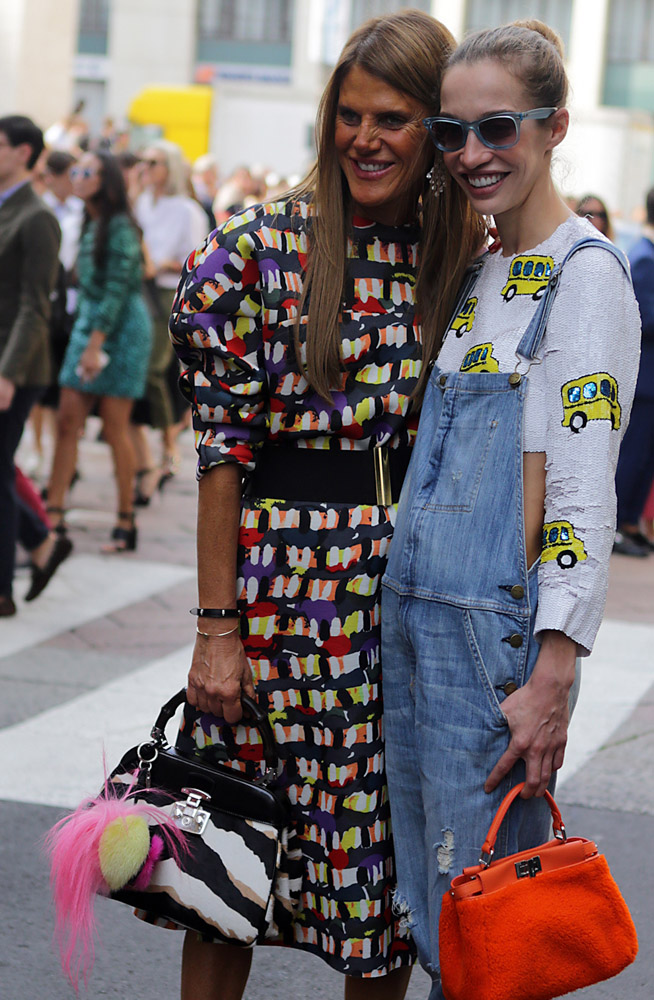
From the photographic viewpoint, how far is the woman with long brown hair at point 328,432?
2332 mm

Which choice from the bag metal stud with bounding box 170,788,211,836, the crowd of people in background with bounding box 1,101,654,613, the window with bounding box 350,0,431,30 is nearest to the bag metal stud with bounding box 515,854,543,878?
the bag metal stud with bounding box 170,788,211,836

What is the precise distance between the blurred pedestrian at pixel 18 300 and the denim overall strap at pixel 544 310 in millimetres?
3959

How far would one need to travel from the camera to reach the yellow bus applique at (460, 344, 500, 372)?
2164 mm

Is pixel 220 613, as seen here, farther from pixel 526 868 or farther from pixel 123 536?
pixel 123 536

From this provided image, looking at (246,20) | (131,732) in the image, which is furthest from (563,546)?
(246,20)

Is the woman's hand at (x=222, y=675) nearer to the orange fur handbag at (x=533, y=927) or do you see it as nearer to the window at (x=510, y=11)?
the orange fur handbag at (x=533, y=927)

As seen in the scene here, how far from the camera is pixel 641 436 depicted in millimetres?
8070

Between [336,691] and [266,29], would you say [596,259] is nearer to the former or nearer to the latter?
[336,691]

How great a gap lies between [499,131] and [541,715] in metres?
0.91

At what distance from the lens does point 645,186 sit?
102 feet

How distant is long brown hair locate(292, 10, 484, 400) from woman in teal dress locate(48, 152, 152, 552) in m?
4.86

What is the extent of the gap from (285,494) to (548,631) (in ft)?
1.85

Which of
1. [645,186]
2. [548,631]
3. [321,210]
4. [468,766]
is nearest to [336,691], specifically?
[468,766]

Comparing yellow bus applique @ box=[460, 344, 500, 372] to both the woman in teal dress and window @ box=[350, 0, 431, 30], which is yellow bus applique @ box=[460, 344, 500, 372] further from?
window @ box=[350, 0, 431, 30]
